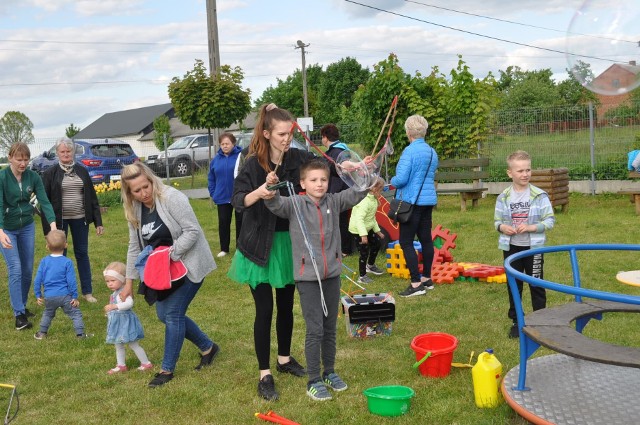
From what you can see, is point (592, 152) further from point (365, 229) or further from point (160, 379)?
point (160, 379)

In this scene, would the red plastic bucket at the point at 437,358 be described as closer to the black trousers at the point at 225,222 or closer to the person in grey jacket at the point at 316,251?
the person in grey jacket at the point at 316,251

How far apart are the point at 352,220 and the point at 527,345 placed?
14.8 feet

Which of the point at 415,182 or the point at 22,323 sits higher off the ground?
the point at 415,182

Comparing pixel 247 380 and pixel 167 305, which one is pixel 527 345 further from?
pixel 167 305

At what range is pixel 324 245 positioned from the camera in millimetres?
4461

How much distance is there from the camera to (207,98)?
16625 millimetres

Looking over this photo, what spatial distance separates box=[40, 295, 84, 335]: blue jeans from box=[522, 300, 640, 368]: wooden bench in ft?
14.0

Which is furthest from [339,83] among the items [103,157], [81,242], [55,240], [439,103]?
[55,240]

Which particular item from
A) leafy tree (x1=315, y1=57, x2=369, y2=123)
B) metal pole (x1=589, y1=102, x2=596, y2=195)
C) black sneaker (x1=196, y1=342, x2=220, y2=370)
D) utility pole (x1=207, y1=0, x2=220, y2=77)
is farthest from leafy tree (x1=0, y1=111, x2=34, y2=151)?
black sneaker (x1=196, y1=342, x2=220, y2=370)

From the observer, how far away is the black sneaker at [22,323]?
6.89 metres

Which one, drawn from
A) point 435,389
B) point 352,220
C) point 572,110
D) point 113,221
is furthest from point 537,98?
point 435,389

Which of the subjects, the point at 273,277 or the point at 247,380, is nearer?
the point at 273,277

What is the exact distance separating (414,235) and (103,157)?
15831 millimetres

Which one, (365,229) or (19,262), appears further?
(365,229)
